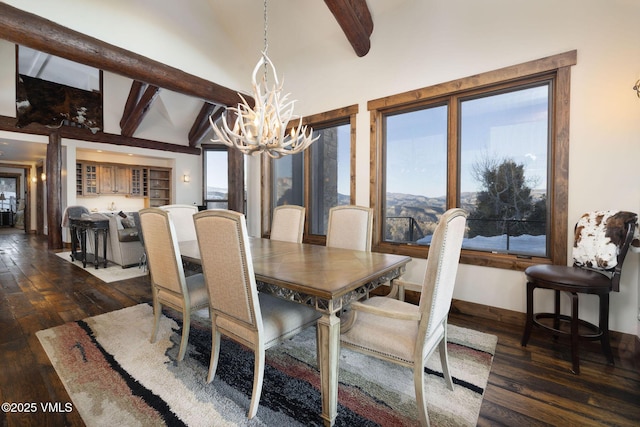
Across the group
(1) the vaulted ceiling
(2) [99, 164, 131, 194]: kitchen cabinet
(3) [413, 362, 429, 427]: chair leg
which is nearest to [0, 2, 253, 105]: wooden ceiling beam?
(1) the vaulted ceiling

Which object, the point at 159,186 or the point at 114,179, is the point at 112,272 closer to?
the point at 114,179

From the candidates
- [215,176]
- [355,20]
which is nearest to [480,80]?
[355,20]

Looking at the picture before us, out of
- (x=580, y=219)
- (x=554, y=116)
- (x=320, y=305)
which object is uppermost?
(x=554, y=116)

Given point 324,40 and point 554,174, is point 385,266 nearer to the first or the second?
point 554,174

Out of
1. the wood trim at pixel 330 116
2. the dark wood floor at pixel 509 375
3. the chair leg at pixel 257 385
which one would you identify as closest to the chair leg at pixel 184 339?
the dark wood floor at pixel 509 375

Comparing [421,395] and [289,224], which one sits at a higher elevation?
[289,224]

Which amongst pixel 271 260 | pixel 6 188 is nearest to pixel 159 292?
pixel 271 260

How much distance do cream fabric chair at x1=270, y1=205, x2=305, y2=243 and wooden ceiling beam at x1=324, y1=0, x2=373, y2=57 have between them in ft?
6.69

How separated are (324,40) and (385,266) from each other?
3330mm

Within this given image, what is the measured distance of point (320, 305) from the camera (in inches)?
55.2

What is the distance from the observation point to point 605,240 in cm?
197

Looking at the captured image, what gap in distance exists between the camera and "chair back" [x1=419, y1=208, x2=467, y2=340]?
128cm

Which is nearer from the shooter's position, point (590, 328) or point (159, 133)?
point (590, 328)

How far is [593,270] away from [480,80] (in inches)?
73.9
